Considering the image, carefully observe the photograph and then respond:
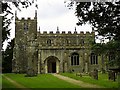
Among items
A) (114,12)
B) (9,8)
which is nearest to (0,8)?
(9,8)

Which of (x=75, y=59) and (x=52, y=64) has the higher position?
(x=75, y=59)

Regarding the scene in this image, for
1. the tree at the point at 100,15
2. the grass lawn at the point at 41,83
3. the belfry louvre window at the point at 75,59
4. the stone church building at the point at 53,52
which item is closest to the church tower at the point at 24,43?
the stone church building at the point at 53,52

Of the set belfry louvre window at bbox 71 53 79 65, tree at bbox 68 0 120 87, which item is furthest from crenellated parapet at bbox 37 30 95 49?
tree at bbox 68 0 120 87

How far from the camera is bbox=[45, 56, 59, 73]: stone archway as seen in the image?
6316cm

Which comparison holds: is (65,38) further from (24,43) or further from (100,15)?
(100,15)

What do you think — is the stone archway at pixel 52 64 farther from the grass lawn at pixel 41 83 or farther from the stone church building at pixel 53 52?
the grass lawn at pixel 41 83

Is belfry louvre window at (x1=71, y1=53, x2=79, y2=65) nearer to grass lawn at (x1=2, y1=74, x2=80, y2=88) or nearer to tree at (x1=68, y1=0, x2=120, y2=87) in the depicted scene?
grass lawn at (x1=2, y1=74, x2=80, y2=88)

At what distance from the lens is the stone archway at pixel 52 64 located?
63.2 meters

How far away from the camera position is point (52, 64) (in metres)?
64.6

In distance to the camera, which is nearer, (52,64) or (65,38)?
(52,64)

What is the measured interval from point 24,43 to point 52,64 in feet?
27.8

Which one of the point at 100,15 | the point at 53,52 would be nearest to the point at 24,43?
the point at 53,52

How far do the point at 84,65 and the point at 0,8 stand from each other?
43667mm

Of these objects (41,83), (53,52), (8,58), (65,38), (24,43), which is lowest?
(41,83)
